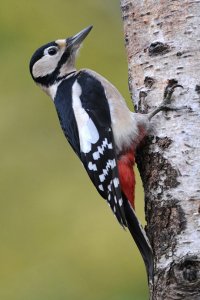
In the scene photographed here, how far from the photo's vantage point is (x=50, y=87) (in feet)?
14.9

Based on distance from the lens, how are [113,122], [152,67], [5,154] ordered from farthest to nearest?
1. [5,154]
2. [113,122]
3. [152,67]

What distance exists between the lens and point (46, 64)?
453cm

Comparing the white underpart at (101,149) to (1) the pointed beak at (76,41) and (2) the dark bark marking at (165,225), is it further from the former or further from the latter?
(1) the pointed beak at (76,41)

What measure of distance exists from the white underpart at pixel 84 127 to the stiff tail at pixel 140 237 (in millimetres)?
402

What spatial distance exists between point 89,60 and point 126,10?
1.38m

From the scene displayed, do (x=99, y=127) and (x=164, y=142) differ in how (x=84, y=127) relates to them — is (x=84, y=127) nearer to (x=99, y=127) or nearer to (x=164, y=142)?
(x=99, y=127)

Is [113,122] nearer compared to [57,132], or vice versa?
[113,122]

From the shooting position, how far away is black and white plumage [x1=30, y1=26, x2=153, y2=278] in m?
3.65

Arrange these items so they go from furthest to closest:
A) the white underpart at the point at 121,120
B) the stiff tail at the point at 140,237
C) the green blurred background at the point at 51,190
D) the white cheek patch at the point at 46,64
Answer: the green blurred background at the point at 51,190, the white cheek patch at the point at 46,64, the white underpart at the point at 121,120, the stiff tail at the point at 140,237

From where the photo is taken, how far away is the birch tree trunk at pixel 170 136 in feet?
10.4

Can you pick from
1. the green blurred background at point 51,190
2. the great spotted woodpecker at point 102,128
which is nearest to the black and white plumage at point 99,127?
the great spotted woodpecker at point 102,128

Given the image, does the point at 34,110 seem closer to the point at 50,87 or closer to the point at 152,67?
the point at 50,87

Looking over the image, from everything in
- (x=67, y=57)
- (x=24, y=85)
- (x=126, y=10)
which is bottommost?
(x=24, y=85)

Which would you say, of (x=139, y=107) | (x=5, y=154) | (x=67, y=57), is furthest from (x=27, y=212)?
(x=139, y=107)
